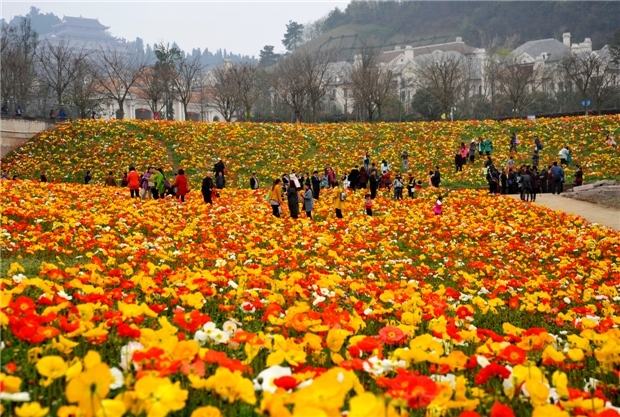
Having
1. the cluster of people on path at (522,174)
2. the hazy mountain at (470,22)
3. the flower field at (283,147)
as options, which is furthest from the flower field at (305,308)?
the hazy mountain at (470,22)

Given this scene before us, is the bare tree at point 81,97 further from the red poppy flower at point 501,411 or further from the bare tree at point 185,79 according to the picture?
the red poppy flower at point 501,411

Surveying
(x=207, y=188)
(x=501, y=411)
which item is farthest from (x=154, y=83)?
(x=501, y=411)

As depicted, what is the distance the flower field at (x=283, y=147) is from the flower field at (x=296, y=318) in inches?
668

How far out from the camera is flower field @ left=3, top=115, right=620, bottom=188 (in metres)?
34.0

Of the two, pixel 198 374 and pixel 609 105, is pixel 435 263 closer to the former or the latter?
pixel 198 374

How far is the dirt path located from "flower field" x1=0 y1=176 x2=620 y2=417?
2.80m

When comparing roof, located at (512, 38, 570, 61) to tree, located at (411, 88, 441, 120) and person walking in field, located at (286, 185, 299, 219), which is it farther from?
person walking in field, located at (286, 185, 299, 219)

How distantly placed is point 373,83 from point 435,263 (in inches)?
1846

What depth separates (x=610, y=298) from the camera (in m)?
8.88

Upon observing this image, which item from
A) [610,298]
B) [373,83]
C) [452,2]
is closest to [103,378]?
Answer: [610,298]

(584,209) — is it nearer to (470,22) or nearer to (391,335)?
(391,335)

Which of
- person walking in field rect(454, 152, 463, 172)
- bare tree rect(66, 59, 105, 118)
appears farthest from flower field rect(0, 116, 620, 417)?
bare tree rect(66, 59, 105, 118)

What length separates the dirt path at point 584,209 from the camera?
19.7m

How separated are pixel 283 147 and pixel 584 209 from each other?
20.7m
